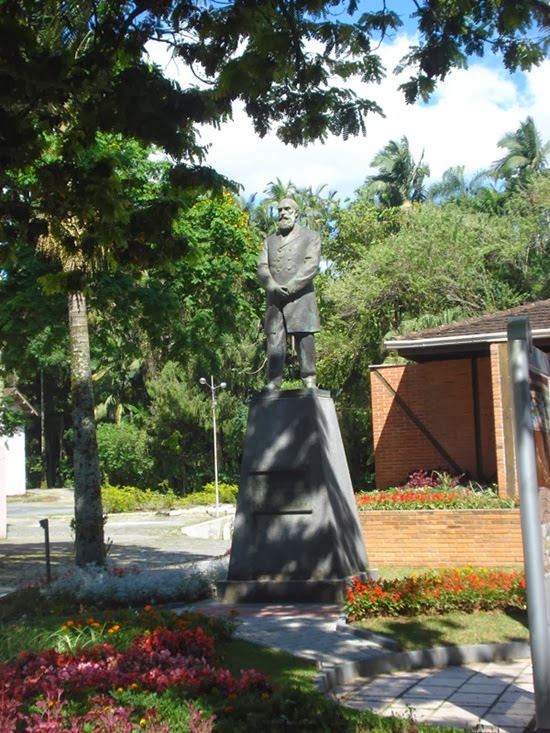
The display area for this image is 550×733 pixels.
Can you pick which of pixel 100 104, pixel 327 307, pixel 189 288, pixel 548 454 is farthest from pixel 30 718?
pixel 327 307

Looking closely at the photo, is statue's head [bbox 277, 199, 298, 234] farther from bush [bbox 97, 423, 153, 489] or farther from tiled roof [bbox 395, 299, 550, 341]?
bush [bbox 97, 423, 153, 489]

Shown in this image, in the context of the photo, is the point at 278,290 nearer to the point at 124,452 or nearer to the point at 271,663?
the point at 271,663

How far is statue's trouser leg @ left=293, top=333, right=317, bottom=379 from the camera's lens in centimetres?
1214

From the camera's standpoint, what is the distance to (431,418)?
843 inches

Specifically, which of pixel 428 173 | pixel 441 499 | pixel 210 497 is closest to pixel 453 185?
pixel 428 173

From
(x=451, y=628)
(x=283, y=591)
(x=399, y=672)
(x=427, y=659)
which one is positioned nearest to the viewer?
(x=399, y=672)

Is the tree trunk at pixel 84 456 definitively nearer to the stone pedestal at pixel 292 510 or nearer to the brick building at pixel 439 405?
the stone pedestal at pixel 292 510

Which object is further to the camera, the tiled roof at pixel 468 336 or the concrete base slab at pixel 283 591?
the tiled roof at pixel 468 336

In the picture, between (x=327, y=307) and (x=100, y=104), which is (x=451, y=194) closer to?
(x=327, y=307)

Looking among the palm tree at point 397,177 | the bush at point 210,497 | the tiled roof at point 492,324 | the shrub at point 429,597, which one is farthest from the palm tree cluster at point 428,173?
the shrub at point 429,597

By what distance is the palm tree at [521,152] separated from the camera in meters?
45.4

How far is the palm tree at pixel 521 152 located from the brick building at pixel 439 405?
2610cm

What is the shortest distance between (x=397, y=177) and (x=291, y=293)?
38.6 metres

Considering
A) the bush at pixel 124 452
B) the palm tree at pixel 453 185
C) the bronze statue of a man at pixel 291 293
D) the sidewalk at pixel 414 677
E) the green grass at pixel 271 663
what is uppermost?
the palm tree at pixel 453 185
